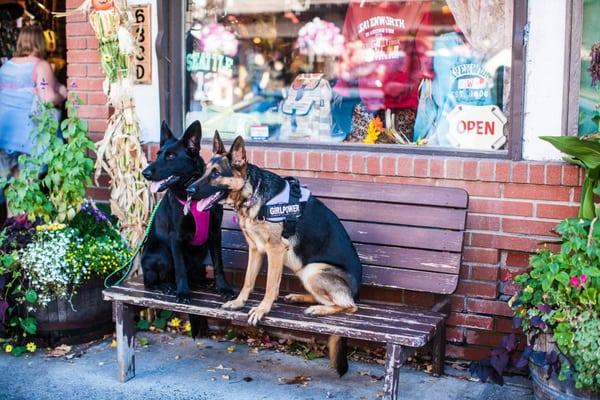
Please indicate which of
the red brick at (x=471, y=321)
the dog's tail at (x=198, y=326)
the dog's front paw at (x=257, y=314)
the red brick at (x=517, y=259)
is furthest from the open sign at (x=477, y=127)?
the dog's tail at (x=198, y=326)

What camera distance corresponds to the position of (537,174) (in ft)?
14.6

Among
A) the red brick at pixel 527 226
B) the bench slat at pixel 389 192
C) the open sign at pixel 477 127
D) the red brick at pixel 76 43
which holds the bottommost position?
the red brick at pixel 527 226

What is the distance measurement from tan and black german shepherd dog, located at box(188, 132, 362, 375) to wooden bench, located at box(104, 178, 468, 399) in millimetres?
108

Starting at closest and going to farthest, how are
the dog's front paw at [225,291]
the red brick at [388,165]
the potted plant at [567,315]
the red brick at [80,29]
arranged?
the potted plant at [567,315] < the dog's front paw at [225,291] < the red brick at [388,165] < the red brick at [80,29]

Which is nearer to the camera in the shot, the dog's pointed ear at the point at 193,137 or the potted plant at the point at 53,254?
the dog's pointed ear at the point at 193,137

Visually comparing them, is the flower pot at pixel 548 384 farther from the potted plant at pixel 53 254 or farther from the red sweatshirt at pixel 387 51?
the potted plant at pixel 53 254

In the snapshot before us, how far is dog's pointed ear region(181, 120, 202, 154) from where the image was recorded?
172 inches

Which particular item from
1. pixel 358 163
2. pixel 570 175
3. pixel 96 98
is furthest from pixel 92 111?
pixel 570 175

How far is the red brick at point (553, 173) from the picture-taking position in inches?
173

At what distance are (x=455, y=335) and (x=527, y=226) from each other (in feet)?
2.62

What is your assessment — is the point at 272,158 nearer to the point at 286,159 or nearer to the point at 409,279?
the point at 286,159

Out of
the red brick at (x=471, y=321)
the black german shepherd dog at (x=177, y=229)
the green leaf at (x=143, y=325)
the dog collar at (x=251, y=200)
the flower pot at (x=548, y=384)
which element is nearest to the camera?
the flower pot at (x=548, y=384)

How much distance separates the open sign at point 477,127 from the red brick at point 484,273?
0.71 m

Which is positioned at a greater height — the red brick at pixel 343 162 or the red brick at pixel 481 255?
the red brick at pixel 343 162
